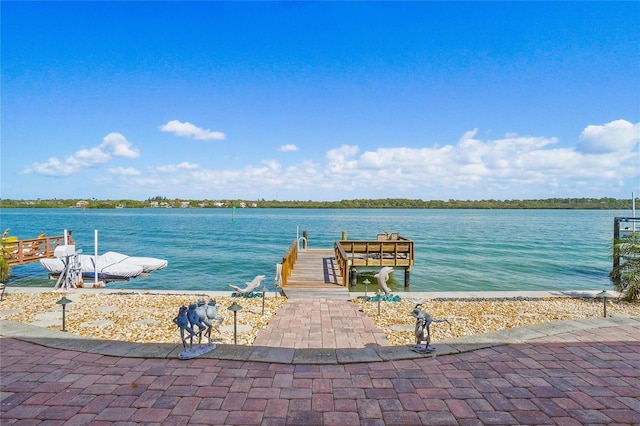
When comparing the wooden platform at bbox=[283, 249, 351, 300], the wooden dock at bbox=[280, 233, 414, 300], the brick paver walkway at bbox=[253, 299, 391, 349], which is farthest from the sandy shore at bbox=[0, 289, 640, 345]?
the wooden dock at bbox=[280, 233, 414, 300]

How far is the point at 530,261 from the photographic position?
68.7 feet

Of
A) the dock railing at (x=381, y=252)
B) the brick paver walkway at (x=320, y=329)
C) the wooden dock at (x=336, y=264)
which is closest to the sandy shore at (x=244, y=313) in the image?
the brick paver walkway at (x=320, y=329)

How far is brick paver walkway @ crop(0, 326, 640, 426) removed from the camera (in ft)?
10.5

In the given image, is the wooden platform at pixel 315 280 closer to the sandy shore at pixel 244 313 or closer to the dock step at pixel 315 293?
the dock step at pixel 315 293

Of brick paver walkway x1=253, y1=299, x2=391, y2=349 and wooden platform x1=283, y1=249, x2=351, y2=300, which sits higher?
brick paver walkway x1=253, y1=299, x2=391, y2=349

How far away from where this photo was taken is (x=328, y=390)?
3.72m

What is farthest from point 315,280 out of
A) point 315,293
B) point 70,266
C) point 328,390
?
point 70,266

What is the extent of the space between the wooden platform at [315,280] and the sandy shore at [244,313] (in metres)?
0.69

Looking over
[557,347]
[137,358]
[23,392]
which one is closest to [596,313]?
[557,347]

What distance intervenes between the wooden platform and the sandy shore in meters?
0.69

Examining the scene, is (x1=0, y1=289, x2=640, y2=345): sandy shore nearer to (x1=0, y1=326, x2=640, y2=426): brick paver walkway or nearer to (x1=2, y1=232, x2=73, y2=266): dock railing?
(x1=0, y1=326, x2=640, y2=426): brick paver walkway

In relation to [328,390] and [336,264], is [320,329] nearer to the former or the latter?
[328,390]

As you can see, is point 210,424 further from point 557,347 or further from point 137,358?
point 557,347

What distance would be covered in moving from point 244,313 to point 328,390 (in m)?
4.03
